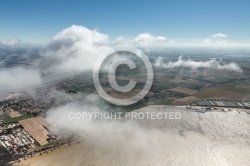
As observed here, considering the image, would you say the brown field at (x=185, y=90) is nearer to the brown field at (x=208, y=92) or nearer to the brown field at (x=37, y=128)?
the brown field at (x=208, y=92)

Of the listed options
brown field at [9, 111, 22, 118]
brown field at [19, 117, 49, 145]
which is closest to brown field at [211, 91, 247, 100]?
brown field at [19, 117, 49, 145]

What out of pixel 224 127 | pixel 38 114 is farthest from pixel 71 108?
pixel 224 127

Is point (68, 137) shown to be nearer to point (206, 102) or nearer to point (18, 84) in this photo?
point (206, 102)

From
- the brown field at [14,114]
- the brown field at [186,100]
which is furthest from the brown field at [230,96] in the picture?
the brown field at [14,114]

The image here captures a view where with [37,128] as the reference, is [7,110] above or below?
above

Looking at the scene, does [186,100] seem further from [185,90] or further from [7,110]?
[7,110]
